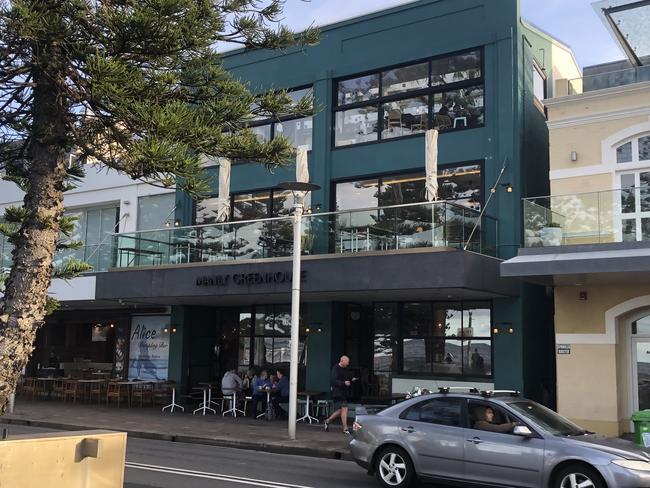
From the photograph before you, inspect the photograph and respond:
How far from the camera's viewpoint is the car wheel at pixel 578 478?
866 centimetres

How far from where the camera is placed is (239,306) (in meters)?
23.5

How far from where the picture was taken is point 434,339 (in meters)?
18.8

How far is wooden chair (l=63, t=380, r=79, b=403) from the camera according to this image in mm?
24359

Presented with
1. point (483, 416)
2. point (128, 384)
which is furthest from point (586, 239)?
point (128, 384)

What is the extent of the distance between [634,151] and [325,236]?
753 centimetres

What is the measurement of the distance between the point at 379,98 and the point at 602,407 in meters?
10.3

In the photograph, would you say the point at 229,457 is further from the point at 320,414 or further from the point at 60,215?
the point at 60,215

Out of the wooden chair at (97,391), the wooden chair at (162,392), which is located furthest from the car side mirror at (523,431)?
the wooden chair at (97,391)

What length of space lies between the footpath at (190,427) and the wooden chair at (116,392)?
1.30 feet

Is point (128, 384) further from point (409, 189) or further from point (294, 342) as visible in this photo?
point (409, 189)

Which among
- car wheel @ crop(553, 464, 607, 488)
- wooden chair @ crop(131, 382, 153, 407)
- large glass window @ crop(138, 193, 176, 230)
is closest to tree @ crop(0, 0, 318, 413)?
car wheel @ crop(553, 464, 607, 488)

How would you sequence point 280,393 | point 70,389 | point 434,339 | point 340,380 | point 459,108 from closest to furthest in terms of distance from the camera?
point 340,380, point 434,339, point 459,108, point 280,393, point 70,389

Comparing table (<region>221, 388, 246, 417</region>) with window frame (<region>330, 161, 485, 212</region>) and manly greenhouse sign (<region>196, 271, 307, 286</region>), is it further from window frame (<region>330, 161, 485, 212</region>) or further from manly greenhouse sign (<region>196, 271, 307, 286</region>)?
window frame (<region>330, 161, 485, 212</region>)

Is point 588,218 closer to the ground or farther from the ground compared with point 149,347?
farther from the ground
